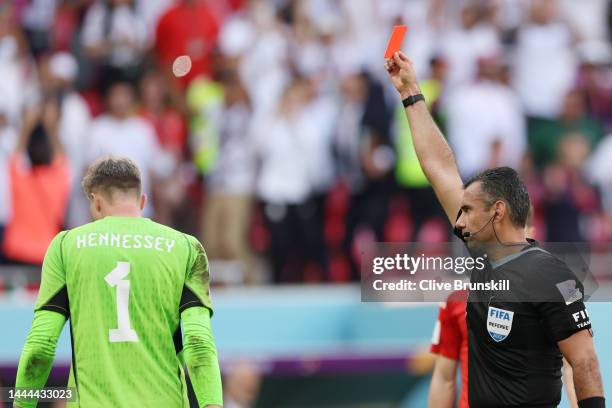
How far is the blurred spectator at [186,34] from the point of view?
13.3 metres

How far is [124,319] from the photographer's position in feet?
17.1

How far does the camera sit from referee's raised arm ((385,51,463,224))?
5.75 metres

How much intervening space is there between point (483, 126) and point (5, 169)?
199 inches

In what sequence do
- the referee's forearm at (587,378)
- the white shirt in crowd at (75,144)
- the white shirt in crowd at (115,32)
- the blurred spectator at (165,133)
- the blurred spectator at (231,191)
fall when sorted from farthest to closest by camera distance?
the white shirt in crowd at (115,32)
the blurred spectator at (231,191)
the blurred spectator at (165,133)
the white shirt in crowd at (75,144)
the referee's forearm at (587,378)

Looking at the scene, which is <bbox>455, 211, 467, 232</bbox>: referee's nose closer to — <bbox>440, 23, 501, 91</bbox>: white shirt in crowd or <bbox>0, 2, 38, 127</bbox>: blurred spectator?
<bbox>0, 2, 38, 127</bbox>: blurred spectator

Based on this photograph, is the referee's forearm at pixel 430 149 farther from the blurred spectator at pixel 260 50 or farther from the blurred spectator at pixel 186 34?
the blurred spectator at pixel 186 34

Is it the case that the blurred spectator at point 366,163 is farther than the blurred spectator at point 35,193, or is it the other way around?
the blurred spectator at point 366,163

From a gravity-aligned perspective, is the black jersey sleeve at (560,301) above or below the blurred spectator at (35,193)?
below

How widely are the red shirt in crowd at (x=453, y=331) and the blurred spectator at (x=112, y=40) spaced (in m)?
7.21

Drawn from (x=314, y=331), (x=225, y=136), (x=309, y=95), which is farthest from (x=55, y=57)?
(x=314, y=331)

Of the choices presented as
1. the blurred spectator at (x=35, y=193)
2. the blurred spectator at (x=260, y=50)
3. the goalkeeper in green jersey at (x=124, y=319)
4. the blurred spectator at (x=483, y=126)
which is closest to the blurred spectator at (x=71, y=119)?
the blurred spectator at (x=35, y=193)

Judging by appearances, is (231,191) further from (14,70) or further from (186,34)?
(14,70)

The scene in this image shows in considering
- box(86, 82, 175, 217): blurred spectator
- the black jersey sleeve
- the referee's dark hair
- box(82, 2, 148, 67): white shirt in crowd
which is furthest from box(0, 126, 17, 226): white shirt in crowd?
the black jersey sleeve

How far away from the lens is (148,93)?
12617 mm
